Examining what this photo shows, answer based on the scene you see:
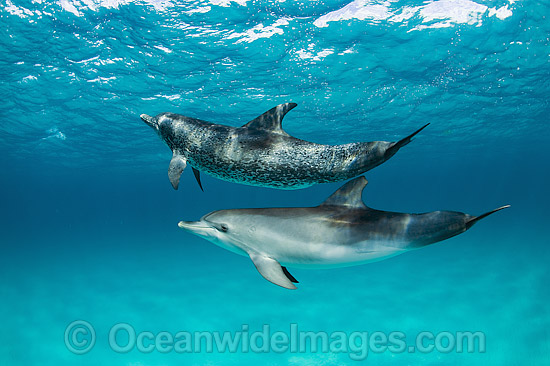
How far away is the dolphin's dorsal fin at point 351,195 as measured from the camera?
3.00m

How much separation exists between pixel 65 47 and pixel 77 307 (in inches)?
441

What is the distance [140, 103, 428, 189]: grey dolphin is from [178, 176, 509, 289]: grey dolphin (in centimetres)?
31

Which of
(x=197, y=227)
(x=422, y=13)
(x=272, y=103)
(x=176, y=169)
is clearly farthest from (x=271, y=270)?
(x=272, y=103)

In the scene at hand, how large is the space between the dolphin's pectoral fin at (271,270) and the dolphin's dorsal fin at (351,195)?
2.46ft

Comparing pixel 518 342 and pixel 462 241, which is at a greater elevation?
pixel 462 241

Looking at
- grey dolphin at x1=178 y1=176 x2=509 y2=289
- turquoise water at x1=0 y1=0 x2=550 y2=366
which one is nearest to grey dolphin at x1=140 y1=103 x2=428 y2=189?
grey dolphin at x1=178 y1=176 x2=509 y2=289

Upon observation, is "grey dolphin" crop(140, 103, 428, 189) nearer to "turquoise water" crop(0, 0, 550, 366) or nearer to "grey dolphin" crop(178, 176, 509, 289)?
"grey dolphin" crop(178, 176, 509, 289)

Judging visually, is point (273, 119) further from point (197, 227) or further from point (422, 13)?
point (422, 13)

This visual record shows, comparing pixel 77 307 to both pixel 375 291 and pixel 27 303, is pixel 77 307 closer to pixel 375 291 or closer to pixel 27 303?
pixel 27 303

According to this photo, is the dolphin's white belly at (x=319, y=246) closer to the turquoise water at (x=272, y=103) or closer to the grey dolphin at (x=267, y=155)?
the grey dolphin at (x=267, y=155)

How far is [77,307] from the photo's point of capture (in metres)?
14.3

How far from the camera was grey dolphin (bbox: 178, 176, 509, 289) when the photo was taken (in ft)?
8.34

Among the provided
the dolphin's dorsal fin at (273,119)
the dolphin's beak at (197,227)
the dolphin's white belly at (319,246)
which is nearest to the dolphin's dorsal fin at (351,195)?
the dolphin's white belly at (319,246)

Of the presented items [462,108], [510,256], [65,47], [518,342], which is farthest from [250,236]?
[462,108]
